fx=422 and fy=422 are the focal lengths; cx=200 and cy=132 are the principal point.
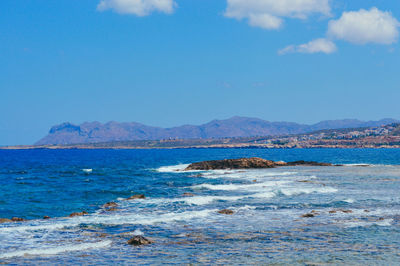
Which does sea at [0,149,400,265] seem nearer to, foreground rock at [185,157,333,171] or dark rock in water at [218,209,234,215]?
dark rock in water at [218,209,234,215]

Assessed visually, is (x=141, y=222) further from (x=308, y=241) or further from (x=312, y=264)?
(x=312, y=264)

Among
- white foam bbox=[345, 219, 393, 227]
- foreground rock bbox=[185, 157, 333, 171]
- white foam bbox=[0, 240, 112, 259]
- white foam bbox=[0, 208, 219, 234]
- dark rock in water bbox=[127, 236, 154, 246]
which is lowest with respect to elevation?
foreground rock bbox=[185, 157, 333, 171]

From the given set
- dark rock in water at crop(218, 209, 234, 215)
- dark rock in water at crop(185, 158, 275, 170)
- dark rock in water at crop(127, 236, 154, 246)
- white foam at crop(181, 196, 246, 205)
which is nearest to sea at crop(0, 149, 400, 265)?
white foam at crop(181, 196, 246, 205)

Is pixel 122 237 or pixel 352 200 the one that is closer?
pixel 122 237

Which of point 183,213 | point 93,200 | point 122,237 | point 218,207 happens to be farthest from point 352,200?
point 93,200

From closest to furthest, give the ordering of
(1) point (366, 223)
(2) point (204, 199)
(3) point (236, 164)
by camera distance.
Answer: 1. (1) point (366, 223)
2. (2) point (204, 199)
3. (3) point (236, 164)

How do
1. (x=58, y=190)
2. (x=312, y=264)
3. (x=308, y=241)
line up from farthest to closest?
1. (x=58, y=190)
2. (x=308, y=241)
3. (x=312, y=264)

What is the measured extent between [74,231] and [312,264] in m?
13.1

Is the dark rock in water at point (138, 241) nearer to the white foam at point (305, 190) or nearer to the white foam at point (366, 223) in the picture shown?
the white foam at point (366, 223)

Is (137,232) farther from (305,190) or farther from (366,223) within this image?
(305,190)

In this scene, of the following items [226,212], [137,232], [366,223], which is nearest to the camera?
[137,232]

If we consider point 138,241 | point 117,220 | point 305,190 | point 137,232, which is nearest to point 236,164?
point 305,190

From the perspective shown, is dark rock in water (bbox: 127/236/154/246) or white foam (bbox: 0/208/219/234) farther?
white foam (bbox: 0/208/219/234)

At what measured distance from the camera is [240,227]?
2244 cm
